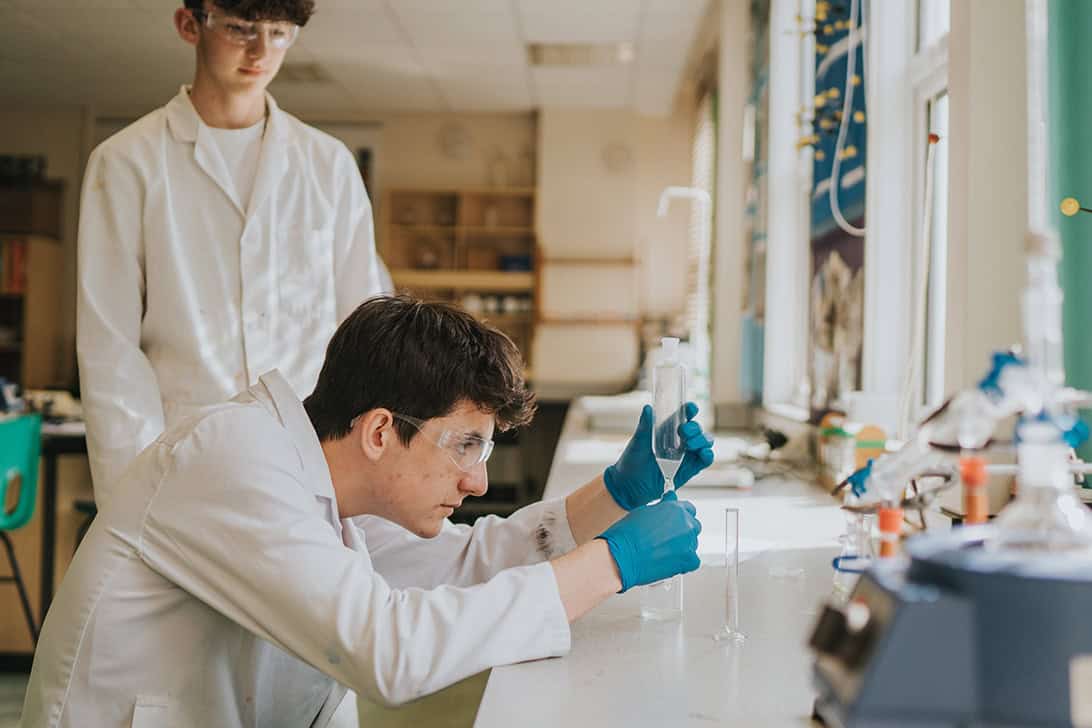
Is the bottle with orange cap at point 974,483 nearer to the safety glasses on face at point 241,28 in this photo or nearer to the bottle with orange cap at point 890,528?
the bottle with orange cap at point 890,528

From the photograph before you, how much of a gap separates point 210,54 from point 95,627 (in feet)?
3.79

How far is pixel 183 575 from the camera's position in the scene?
1.06 metres

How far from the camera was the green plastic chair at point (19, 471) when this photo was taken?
9.82 feet

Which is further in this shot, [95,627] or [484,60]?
[484,60]

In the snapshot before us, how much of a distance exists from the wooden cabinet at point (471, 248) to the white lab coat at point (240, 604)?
6.00 m

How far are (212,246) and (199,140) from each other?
20 centimetres

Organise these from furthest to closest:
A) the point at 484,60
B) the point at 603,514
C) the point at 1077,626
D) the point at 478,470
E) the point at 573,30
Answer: the point at 484,60, the point at 573,30, the point at 603,514, the point at 478,470, the point at 1077,626

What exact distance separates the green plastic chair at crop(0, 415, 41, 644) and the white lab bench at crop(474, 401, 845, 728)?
2255 mm

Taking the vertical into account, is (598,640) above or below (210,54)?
below

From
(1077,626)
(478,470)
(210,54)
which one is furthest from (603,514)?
(210,54)

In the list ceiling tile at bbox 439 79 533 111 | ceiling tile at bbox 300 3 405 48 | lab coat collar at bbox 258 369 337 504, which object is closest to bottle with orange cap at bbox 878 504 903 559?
lab coat collar at bbox 258 369 337 504

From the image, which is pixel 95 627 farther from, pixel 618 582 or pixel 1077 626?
pixel 1077 626

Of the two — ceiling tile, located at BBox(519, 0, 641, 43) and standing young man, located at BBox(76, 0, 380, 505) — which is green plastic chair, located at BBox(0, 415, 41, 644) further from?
ceiling tile, located at BBox(519, 0, 641, 43)

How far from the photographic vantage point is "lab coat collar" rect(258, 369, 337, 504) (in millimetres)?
1141
